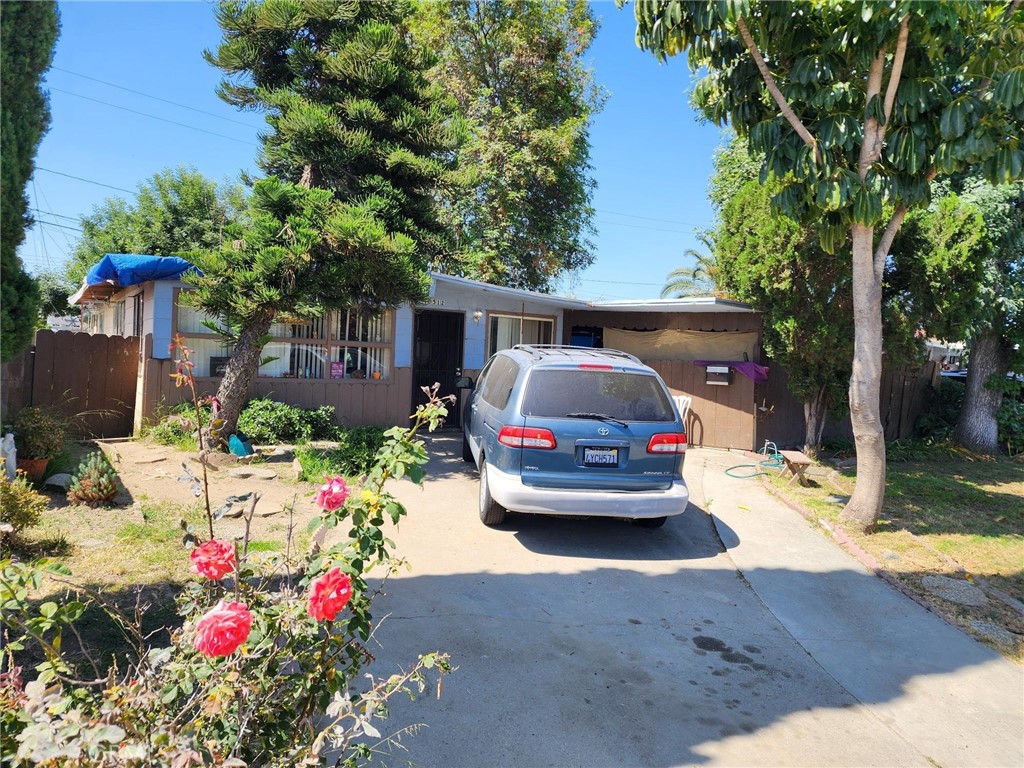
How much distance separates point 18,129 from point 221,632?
3.98 meters

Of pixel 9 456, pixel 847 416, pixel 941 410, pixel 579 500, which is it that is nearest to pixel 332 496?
pixel 579 500

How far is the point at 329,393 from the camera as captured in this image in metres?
11.8

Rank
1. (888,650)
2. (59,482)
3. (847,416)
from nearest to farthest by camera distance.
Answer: (888,650) → (59,482) → (847,416)

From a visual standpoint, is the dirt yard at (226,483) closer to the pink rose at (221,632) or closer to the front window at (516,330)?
the pink rose at (221,632)

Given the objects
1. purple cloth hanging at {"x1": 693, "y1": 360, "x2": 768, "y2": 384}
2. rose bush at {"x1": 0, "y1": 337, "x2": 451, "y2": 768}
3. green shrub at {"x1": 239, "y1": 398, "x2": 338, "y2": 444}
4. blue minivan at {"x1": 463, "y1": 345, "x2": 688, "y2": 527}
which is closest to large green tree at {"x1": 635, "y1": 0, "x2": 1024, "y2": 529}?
blue minivan at {"x1": 463, "y1": 345, "x2": 688, "y2": 527}

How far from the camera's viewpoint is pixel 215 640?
1.80m

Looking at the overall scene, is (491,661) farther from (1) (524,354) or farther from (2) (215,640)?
(1) (524,354)

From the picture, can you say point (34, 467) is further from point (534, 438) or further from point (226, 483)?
point (534, 438)

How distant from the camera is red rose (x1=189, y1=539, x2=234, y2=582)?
7.20 ft

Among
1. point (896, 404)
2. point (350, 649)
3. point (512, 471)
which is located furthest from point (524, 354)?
point (896, 404)

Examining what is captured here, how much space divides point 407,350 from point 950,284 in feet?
30.2

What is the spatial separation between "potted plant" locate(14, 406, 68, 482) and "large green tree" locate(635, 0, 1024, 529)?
785 centimetres

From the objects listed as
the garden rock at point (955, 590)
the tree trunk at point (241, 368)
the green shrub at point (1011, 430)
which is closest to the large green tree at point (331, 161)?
the tree trunk at point (241, 368)

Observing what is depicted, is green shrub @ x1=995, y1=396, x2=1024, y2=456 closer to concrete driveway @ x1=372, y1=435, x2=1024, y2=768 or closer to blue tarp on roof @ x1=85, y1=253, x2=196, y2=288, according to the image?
concrete driveway @ x1=372, y1=435, x2=1024, y2=768
